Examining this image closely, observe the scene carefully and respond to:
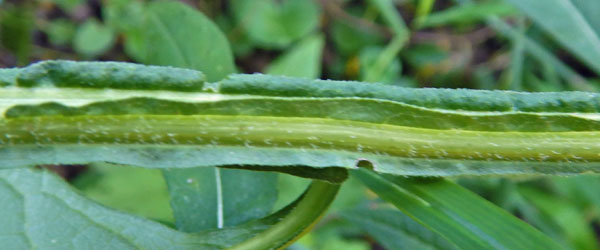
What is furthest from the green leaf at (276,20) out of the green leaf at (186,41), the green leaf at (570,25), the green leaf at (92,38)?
the green leaf at (570,25)

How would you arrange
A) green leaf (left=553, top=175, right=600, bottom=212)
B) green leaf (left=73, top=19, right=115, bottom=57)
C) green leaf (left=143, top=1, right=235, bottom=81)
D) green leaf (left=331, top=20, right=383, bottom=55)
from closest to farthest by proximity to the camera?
green leaf (left=143, top=1, right=235, bottom=81) < green leaf (left=553, top=175, right=600, bottom=212) < green leaf (left=73, top=19, right=115, bottom=57) < green leaf (left=331, top=20, right=383, bottom=55)

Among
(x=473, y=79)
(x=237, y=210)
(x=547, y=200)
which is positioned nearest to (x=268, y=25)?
(x=473, y=79)

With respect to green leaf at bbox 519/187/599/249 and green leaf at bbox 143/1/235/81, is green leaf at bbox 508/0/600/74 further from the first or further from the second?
green leaf at bbox 519/187/599/249

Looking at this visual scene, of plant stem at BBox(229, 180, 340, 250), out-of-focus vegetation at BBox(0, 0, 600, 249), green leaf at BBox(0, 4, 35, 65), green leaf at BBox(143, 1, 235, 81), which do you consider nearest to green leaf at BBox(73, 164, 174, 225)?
out-of-focus vegetation at BBox(0, 0, 600, 249)

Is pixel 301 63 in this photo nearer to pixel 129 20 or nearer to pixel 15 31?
pixel 129 20

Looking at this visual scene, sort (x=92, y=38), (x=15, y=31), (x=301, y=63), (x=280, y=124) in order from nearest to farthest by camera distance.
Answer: (x=280, y=124) → (x=301, y=63) → (x=15, y=31) → (x=92, y=38)

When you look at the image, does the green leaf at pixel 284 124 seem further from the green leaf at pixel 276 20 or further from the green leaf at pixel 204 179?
the green leaf at pixel 276 20

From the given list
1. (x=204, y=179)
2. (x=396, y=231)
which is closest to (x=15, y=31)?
(x=204, y=179)
